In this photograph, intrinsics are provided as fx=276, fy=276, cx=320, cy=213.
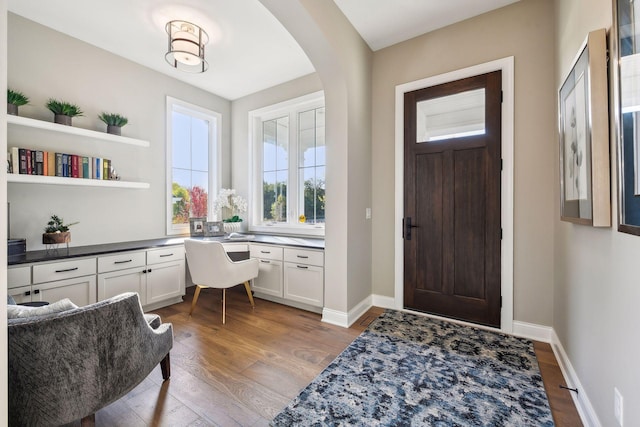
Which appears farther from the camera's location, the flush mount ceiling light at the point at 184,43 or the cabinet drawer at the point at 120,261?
the cabinet drawer at the point at 120,261

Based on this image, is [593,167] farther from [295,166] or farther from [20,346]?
[295,166]

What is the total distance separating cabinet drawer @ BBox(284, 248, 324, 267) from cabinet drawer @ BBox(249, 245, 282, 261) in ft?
0.39

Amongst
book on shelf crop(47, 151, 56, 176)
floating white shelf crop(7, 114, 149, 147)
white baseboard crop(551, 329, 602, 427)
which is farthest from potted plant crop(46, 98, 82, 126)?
white baseboard crop(551, 329, 602, 427)

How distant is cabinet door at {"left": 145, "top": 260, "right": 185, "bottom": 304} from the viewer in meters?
3.05

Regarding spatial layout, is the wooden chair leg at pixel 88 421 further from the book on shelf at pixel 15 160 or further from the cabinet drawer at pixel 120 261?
the book on shelf at pixel 15 160

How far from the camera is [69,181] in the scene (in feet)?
8.70

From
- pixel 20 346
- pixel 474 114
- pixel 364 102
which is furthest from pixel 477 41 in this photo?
pixel 20 346

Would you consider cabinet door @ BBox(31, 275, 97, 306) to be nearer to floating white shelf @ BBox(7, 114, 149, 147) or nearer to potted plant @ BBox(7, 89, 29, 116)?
floating white shelf @ BBox(7, 114, 149, 147)

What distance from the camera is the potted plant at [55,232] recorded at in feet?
8.29

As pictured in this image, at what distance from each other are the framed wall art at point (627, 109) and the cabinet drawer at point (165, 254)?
12.0 feet

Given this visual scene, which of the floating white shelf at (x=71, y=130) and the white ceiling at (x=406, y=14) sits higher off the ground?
the white ceiling at (x=406, y=14)

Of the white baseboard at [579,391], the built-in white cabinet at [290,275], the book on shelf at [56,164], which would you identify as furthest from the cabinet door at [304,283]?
the book on shelf at [56,164]

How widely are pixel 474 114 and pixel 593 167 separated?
157 centimetres

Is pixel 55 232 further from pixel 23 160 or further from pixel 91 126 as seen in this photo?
pixel 91 126
